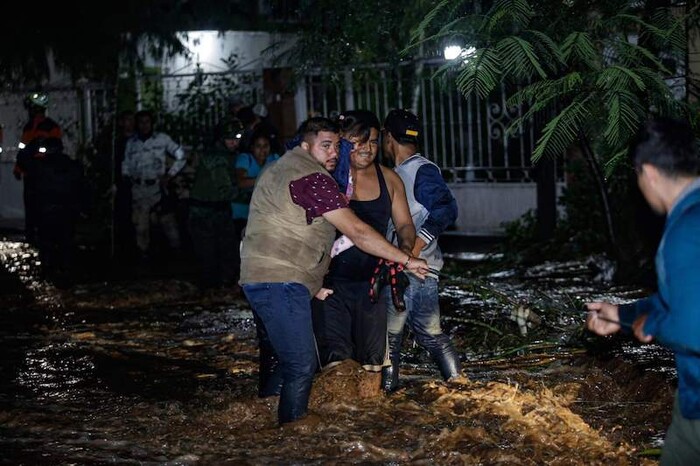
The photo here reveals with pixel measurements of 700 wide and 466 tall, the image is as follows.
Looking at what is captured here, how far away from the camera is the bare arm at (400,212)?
712 centimetres

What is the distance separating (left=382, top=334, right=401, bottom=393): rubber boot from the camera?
7.45 metres

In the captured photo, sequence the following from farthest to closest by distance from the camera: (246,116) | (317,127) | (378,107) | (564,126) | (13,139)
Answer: (13,139) → (378,107) → (246,116) → (564,126) → (317,127)

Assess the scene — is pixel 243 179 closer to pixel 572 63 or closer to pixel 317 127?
pixel 572 63

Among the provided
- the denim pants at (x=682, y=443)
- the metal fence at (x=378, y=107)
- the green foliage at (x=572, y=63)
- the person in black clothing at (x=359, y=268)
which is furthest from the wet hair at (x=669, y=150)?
the metal fence at (x=378, y=107)

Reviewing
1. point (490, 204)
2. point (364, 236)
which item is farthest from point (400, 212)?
point (490, 204)

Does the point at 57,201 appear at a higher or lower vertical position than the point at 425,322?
higher

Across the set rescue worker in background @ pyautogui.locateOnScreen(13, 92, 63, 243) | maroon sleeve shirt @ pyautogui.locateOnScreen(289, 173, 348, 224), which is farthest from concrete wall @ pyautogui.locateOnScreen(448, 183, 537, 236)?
maroon sleeve shirt @ pyautogui.locateOnScreen(289, 173, 348, 224)

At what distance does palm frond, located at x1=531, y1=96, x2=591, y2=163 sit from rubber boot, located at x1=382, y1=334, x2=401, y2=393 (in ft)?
4.86

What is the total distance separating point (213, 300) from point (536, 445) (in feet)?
19.8

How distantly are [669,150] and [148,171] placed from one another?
11.0 metres

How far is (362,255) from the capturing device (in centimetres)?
708

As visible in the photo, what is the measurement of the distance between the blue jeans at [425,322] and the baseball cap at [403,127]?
0.91 meters

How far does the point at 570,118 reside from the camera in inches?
269

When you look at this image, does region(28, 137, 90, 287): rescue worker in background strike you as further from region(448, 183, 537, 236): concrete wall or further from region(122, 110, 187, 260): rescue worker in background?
region(448, 183, 537, 236): concrete wall
